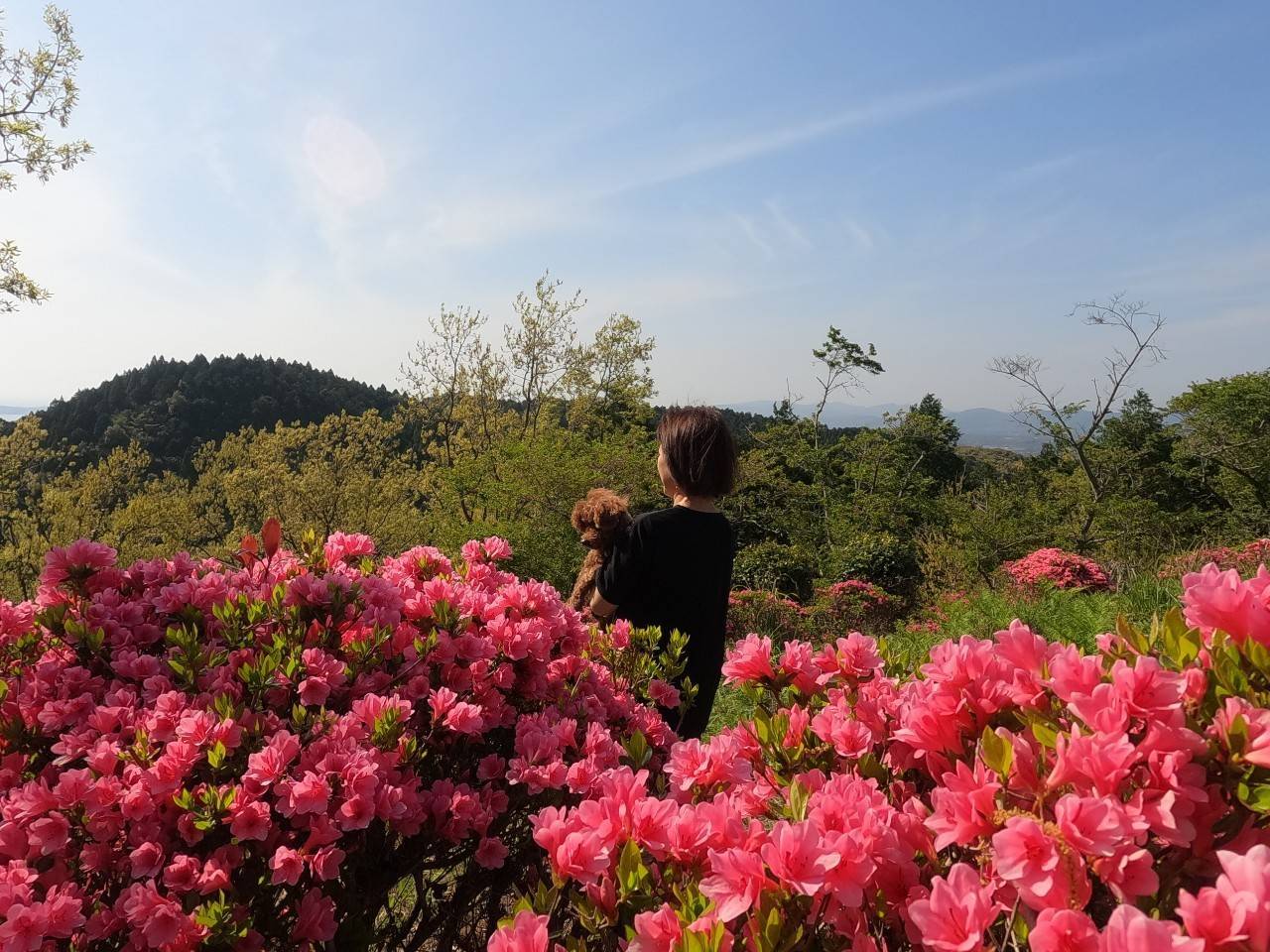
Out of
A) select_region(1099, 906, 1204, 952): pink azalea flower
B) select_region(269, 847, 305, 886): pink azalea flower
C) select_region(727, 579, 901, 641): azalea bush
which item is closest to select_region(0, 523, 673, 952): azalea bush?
select_region(269, 847, 305, 886): pink azalea flower

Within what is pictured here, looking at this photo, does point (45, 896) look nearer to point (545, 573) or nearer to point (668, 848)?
point (668, 848)

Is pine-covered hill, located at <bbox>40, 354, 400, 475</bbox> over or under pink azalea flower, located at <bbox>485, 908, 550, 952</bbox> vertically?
over

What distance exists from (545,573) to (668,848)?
26.4ft

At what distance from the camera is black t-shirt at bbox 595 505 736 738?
2623mm

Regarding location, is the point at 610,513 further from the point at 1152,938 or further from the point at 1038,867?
the point at 1152,938

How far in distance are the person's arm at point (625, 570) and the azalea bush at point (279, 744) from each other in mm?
413

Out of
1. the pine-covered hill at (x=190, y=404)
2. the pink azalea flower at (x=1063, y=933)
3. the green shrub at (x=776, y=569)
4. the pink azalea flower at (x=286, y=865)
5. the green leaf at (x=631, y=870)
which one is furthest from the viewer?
the pine-covered hill at (x=190, y=404)

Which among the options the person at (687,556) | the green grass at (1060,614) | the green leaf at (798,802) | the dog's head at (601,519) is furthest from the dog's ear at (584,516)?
the green grass at (1060,614)

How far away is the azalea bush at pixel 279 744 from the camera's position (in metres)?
1.30

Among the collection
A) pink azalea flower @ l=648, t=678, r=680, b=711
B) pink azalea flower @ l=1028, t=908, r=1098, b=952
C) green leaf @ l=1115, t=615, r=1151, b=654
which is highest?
green leaf @ l=1115, t=615, r=1151, b=654

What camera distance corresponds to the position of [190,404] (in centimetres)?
4375

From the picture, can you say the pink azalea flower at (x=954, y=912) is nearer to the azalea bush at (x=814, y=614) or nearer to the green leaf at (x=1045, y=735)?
the green leaf at (x=1045, y=735)

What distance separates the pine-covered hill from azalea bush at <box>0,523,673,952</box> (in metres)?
38.7

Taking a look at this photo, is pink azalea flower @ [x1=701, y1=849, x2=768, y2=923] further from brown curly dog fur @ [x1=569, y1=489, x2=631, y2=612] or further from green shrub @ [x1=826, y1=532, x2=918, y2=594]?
green shrub @ [x1=826, y1=532, x2=918, y2=594]
